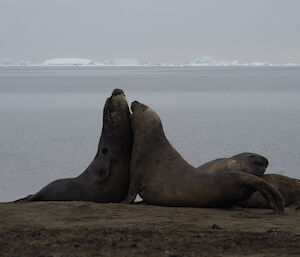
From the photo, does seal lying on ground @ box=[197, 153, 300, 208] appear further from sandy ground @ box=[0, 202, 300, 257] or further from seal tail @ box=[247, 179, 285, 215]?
seal tail @ box=[247, 179, 285, 215]

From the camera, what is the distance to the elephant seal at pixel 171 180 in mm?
8969

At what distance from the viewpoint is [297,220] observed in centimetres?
825

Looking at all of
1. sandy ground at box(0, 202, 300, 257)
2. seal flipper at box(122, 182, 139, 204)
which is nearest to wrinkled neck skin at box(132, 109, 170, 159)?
seal flipper at box(122, 182, 139, 204)

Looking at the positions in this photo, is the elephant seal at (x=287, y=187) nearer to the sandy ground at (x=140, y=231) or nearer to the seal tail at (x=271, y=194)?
the sandy ground at (x=140, y=231)

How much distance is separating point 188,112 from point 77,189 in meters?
34.6

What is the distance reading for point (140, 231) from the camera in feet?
23.6

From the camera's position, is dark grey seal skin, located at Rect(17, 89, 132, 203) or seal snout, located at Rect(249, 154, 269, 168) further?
seal snout, located at Rect(249, 154, 269, 168)

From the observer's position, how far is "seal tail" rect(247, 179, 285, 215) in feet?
29.1

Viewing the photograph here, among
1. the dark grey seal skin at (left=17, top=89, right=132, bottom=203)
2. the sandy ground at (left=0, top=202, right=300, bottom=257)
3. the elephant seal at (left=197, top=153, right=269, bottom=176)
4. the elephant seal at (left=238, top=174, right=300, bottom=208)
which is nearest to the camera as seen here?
the sandy ground at (left=0, top=202, right=300, bottom=257)

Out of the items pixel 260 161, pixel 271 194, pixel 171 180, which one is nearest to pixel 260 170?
pixel 260 161

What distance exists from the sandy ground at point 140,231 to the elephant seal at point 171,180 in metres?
0.22

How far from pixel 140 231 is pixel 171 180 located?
88.0 inches

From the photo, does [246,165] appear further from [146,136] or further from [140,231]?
[140,231]

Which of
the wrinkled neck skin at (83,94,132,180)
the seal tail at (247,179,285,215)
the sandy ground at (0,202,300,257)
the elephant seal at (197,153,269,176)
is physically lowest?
the sandy ground at (0,202,300,257)
